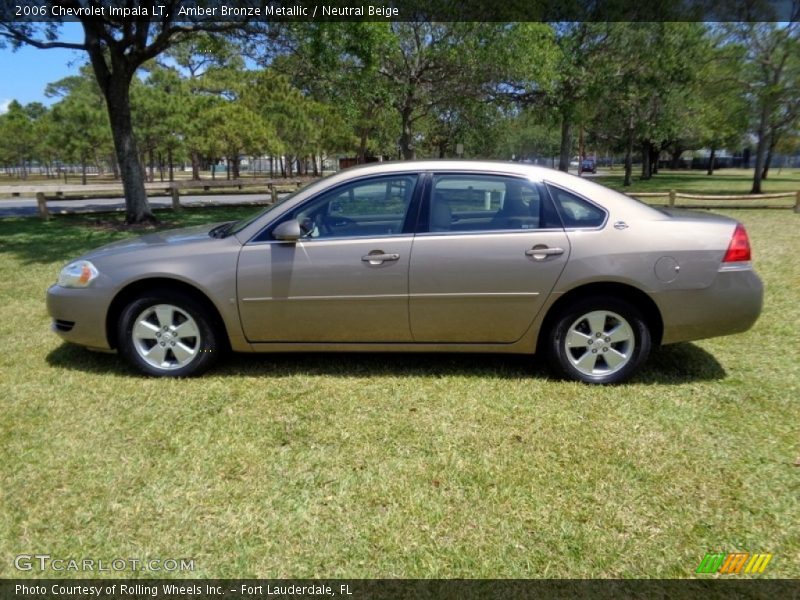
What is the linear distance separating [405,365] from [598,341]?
4.81 feet

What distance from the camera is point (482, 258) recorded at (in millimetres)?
3600

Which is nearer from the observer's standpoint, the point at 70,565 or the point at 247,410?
the point at 70,565

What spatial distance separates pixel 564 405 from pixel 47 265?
323 inches

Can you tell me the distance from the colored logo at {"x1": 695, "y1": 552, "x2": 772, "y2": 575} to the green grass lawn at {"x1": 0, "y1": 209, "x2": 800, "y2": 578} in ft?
0.13

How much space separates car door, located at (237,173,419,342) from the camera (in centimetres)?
366

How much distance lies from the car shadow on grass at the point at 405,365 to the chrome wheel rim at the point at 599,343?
0.93ft

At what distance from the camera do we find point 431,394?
3.64 meters

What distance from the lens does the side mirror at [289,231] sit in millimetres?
3617

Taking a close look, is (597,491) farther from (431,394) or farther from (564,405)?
(431,394)

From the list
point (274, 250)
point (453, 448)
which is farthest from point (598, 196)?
point (274, 250)

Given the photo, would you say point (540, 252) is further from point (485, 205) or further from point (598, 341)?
point (598, 341)

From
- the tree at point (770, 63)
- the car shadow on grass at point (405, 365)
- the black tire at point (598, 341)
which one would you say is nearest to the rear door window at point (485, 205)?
the black tire at point (598, 341)

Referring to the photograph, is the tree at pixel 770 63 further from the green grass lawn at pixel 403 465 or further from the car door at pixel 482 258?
the car door at pixel 482 258

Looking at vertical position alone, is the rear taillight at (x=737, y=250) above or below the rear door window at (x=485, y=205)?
below
